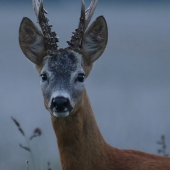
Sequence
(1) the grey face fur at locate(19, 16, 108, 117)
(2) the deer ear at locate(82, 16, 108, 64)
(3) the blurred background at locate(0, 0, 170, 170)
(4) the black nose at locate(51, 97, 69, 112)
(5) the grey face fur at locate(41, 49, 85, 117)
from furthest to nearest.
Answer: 1. (3) the blurred background at locate(0, 0, 170, 170)
2. (2) the deer ear at locate(82, 16, 108, 64)
3. (5) the grey face fur at locate(41, 49, 85, 117)
4. (1) the grey face fur at locate(19, 16, 108, 117)
5. (4) the black nose at locate(51, 97, 69, 112)

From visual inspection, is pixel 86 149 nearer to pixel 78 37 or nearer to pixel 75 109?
pixel 75 109

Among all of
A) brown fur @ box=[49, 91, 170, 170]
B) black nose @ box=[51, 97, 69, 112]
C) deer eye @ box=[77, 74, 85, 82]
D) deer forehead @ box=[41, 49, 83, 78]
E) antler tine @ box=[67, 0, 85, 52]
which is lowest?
brown fur @ box=[49, 91, 170, 170]

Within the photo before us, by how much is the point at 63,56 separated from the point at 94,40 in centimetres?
53

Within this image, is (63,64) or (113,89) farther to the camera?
(113,89)

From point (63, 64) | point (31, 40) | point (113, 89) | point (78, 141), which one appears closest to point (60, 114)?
point (78, 141)

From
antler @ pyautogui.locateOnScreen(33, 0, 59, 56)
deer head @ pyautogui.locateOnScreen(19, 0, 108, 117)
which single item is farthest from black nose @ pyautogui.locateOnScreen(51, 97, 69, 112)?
antler @ pyautogui.locateOnScreen(33, 0, 59, 56)

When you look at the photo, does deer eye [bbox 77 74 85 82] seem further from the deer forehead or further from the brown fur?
the brown fur

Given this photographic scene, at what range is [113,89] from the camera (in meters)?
14.8

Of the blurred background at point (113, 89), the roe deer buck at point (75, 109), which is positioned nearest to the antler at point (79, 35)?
the roe deer buck at point (75, 109)

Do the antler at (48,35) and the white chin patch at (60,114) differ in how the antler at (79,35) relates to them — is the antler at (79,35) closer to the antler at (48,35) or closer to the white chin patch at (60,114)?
the antler at (48,35)

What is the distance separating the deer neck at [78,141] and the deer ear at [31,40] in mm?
886

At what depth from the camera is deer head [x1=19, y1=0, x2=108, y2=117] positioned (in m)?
5.61

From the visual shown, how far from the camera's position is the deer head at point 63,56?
561 cm

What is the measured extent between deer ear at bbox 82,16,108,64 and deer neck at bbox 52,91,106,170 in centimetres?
70
